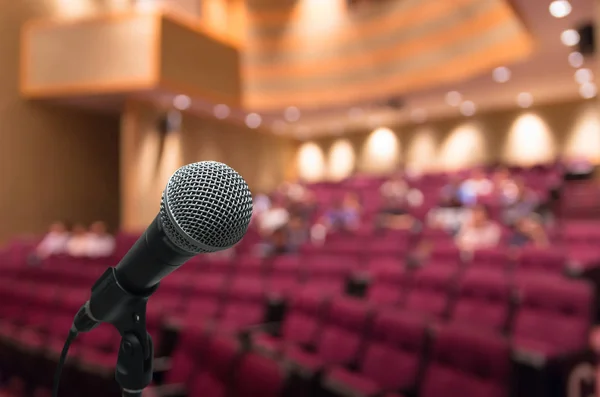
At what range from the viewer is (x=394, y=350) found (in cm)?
146

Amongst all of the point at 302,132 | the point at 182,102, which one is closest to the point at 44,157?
the point at 182,102

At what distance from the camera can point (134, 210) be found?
4.90 m

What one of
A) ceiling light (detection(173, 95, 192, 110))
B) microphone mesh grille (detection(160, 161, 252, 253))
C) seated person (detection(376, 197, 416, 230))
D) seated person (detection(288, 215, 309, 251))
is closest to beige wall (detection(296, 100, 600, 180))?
seated person (detection(376, 197, 416, 230))

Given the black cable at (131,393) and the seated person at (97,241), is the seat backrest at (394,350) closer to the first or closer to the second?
the black cable at (131,393)

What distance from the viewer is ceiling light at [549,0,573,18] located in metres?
3.21

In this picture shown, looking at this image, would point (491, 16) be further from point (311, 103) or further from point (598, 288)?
point (598, 288)

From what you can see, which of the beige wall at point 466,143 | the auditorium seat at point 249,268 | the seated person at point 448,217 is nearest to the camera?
the auditorium seat at point 249,268

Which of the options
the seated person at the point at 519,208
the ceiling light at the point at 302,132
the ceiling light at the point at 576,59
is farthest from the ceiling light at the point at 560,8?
the ceiling light at the point at 302,132

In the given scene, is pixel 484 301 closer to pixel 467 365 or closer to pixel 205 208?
pixel 467 365

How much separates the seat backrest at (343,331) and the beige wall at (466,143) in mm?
5080

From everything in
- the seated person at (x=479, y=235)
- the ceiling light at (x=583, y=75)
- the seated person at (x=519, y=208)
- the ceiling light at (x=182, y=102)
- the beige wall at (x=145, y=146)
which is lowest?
the seated person at (x=479, y=235)

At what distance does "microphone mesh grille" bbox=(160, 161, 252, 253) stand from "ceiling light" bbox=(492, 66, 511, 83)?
5.04 metres

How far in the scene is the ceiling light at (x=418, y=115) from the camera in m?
6.93

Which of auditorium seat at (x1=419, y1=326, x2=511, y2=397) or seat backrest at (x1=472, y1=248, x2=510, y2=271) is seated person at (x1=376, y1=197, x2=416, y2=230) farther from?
auditorium seat at (x1=419, y1=326, x2=511, y2=397)
